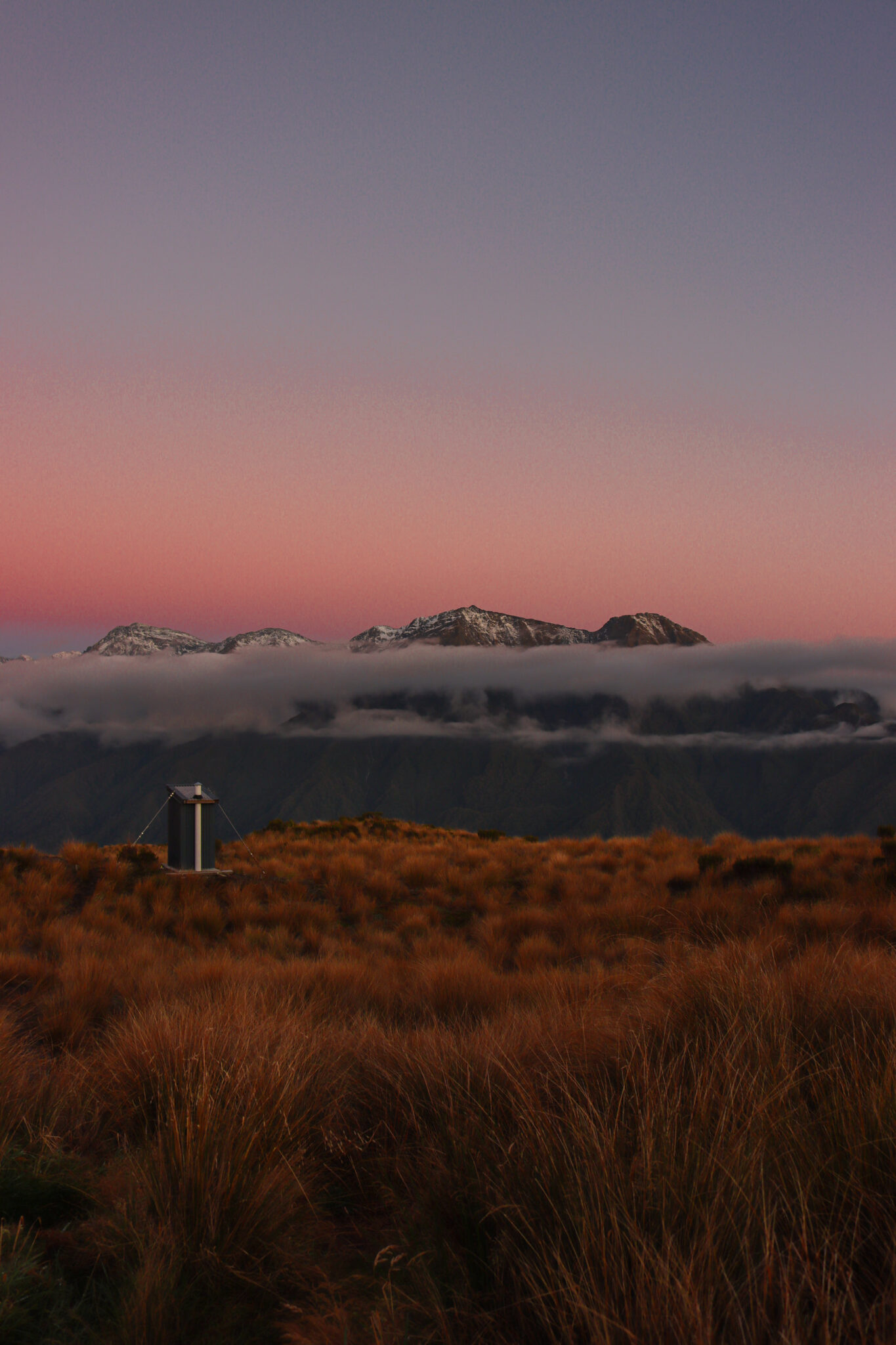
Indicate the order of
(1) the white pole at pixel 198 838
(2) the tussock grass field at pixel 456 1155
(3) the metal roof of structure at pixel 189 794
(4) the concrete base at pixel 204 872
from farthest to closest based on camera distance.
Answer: (3) the metal roof of structure at pixel 189 794, (1) the white pole at pixel 198 838, (4) the concrete base at pixel 204 872, (2) the tussock grass field at pixel 456 1155

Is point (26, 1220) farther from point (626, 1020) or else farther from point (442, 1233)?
point (626, 1020)

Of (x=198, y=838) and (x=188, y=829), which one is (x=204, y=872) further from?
(x=188, y=829)

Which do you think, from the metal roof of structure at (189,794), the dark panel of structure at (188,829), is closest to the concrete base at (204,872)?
the dark panel of structure at (188,829)

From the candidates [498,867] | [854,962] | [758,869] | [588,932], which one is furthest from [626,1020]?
[498,867]

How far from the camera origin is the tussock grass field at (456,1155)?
7.22ft

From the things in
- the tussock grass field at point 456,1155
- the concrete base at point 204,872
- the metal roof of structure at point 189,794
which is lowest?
the concrete base at point 204,872

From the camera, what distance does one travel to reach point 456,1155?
315 centimetres

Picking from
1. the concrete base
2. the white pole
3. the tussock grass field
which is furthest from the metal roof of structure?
the tussock grass field

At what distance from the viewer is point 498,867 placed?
15.9 m

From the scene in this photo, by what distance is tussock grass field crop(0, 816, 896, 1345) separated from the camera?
2.20m

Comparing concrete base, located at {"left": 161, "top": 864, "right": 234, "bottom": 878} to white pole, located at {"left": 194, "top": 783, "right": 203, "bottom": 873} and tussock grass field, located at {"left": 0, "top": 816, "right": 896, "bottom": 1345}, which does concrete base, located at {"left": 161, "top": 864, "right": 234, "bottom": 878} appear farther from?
tussock grass field, located at {"left": 0, "top": 816, "right": 896, "bottom": 1345}

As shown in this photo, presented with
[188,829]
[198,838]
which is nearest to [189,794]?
[188,829]

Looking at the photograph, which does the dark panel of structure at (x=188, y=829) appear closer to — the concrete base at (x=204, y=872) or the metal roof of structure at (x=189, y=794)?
the metal roof of structure at (x=189, y=794)

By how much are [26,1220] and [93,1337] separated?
115cm
